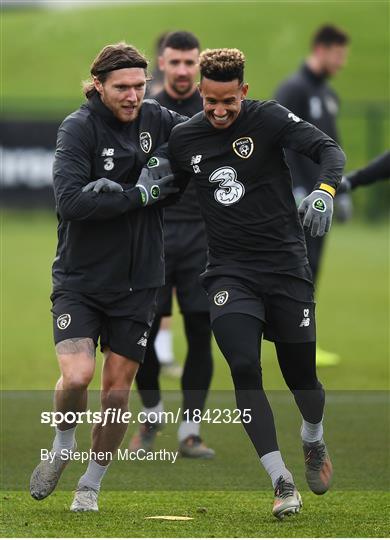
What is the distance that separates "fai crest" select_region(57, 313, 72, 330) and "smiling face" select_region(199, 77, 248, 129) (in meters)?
1.25

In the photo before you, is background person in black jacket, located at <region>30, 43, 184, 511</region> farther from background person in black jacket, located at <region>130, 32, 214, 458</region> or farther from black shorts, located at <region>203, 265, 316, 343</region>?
background person in black jacket, located at <region>130, 32, 214, 458</region>

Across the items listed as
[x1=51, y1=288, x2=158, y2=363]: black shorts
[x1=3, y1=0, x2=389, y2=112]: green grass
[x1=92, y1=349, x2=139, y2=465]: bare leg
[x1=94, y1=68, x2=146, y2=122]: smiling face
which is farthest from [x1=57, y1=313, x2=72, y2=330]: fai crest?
[x1=3, y1=0, x2=389, y2=112]: green grass

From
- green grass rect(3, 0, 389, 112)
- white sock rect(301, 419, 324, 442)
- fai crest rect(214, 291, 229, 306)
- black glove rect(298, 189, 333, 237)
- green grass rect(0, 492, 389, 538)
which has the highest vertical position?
black glove rect(298, 189, 333, 237)

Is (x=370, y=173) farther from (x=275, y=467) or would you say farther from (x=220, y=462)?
(x=275, y=467)

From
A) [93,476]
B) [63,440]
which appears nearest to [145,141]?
[63,440]

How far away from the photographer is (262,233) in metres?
6.83

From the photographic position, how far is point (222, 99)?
668 centimetres

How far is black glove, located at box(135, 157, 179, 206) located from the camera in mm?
6793

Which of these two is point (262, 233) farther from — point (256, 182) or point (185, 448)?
point (185, 448)

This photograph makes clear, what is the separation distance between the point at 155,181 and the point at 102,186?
0.33 meters

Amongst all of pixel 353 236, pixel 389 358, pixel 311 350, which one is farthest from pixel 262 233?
pixel 353 236

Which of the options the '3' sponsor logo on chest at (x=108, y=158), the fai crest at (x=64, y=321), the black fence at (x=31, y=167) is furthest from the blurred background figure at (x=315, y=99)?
the black fence at (x=31, y=167)

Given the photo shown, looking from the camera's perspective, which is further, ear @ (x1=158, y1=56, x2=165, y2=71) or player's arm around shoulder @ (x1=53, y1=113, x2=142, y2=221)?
ear @ (x1=158, y1=56, x2=165, y2=71)

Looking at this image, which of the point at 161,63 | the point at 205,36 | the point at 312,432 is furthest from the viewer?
the point at 205,36
